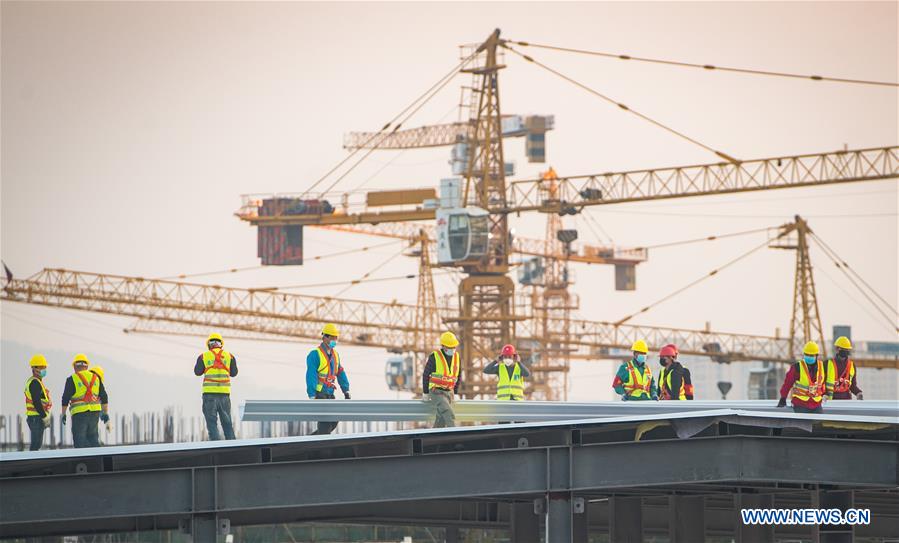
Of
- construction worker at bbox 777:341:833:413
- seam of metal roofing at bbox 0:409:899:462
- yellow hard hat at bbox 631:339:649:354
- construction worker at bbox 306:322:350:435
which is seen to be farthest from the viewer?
yellow hard hat at bbox 631:339:649:354

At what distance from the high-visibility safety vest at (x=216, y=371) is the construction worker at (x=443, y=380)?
11.0 feet

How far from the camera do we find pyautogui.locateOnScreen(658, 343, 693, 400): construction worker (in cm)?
3036

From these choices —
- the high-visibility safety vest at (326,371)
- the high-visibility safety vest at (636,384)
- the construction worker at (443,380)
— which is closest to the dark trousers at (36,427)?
the high-visibility safety vest at (326,371)

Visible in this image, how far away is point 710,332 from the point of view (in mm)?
162875

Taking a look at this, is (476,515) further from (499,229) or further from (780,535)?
(499,229)

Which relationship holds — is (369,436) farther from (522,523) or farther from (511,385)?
(511,385)

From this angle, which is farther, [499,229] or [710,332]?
[710,332]

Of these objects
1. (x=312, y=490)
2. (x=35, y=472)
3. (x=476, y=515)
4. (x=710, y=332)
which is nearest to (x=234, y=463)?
(x=312, y=490)

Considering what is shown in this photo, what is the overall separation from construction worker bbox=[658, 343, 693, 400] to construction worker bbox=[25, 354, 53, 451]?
36.3ft

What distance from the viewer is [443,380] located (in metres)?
26.2

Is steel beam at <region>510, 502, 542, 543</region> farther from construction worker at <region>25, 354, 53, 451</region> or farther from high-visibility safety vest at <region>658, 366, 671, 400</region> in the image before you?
construction worker at <region>25, 354, 53, 451</region>

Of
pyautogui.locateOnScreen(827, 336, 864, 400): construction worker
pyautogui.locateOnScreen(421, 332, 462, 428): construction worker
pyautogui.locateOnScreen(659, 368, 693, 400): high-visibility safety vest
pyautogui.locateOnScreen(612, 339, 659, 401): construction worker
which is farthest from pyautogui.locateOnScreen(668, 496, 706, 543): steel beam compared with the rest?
pyautogui.locateOnScreen(421, 332, 462, 428): construction worker

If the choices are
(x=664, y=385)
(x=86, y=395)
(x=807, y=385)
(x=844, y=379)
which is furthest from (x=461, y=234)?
(x=807, y=385)

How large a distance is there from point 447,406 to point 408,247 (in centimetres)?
13520
